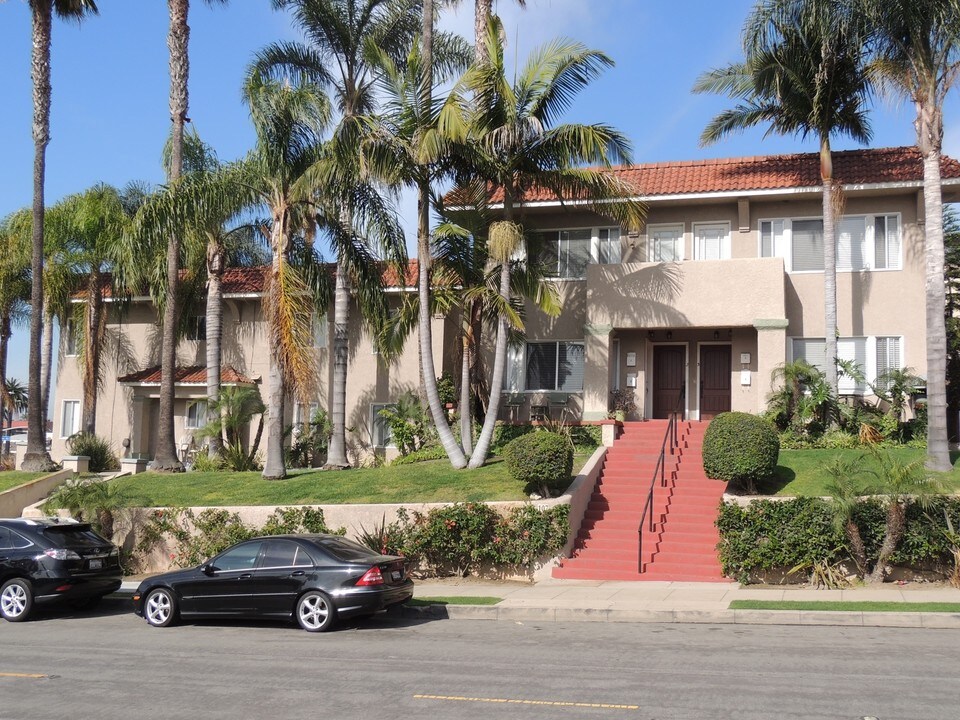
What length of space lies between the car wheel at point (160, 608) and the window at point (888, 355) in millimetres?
17197

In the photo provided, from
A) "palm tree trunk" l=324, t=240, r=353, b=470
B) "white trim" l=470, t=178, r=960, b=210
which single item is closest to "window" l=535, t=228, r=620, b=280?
"white trim" l=470, t=178, r=960, b=210

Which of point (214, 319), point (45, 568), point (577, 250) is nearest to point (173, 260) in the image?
point (214, 319)

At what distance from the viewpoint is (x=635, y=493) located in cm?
1955

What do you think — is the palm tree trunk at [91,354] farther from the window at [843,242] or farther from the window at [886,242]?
the window at [886,242]

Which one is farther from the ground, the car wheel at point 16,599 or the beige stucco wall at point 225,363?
the beige stucco wall at point 225,363

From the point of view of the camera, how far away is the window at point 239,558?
45.0 ft

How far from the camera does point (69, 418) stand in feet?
102

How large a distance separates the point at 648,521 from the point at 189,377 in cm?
1627

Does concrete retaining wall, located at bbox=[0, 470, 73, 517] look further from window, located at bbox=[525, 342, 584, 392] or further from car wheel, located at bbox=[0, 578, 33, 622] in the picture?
window, located at bbox=[525, 342, 584, 392]

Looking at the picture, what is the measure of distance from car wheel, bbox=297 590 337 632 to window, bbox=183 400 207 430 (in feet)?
56.6

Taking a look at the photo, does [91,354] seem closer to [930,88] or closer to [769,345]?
[769,345]

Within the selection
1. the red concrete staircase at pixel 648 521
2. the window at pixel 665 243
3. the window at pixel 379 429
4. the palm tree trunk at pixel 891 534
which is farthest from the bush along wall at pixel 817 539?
the window at pixel 379 429

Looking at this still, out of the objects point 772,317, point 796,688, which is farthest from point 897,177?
point 796,688


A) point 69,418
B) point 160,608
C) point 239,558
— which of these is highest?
point 69,418
